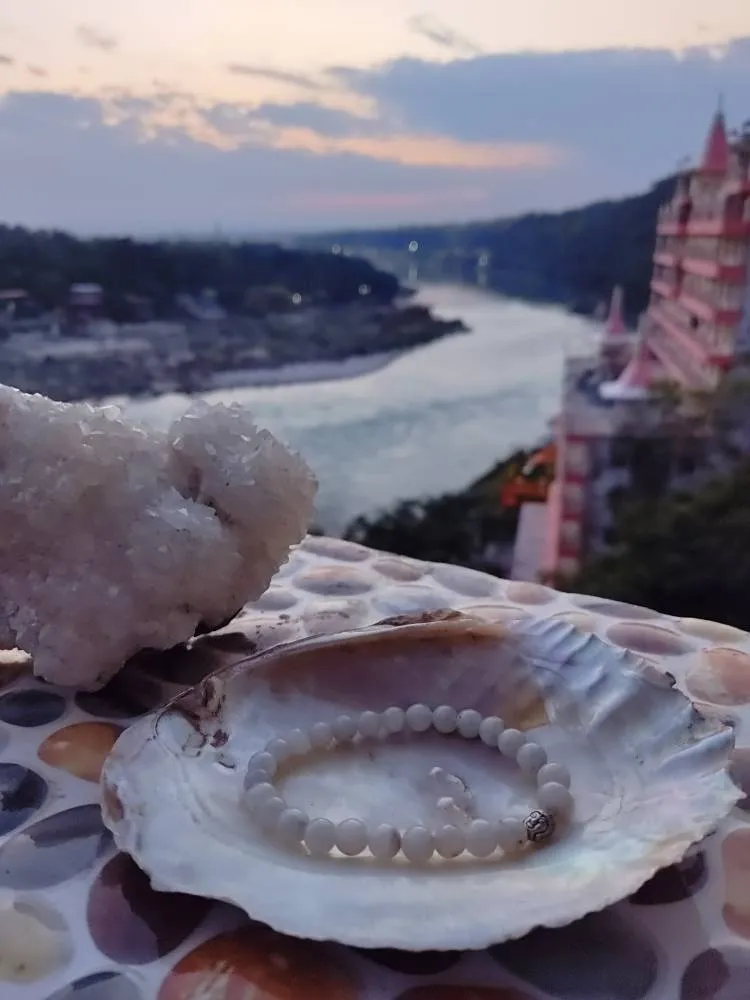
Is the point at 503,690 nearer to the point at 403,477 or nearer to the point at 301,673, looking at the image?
the point at 301,673

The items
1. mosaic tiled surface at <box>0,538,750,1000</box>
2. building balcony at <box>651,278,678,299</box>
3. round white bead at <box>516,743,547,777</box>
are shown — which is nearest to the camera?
mosaic tiled surface at <box>0,538,750,1000</box>

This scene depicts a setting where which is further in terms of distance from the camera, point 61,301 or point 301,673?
Answer: point 61,301

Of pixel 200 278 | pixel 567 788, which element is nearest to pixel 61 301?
pixel 200 278

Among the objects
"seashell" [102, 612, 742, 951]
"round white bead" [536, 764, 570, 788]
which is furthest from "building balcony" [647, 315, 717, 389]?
"round white bead" [536, 764, 570, 788]

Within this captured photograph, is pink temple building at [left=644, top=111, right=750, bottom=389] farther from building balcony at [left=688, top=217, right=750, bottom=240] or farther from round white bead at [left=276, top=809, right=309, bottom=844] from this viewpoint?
round white bead at [left=276, top=809, right=309, bottom=844]

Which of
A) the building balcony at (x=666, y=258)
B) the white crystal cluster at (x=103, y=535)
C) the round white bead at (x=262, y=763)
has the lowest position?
the round white bead at (x=262, y=763)

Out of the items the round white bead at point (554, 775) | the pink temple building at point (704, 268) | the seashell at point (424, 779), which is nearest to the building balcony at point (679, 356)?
the pink temple building at point (704, 268)

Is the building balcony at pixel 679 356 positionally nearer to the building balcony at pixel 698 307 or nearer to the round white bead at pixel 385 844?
the building balcony at pixel 698 307
